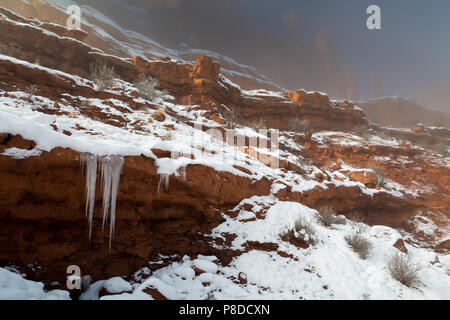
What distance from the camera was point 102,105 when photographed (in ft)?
30.3

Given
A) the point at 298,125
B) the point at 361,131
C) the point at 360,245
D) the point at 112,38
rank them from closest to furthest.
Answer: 1. the point at 360,245
2. the point at 298,125
3. the point at 361,131
4. the point at 112,38

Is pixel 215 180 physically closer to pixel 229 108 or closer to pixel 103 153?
pixel 103 153

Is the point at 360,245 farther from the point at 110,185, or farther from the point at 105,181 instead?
the point at 105,181

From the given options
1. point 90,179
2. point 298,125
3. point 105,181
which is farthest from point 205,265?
point 298,125

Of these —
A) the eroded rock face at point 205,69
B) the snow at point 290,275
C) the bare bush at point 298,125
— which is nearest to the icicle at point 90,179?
the snow at point 290,275

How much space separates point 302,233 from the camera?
18.5 ft

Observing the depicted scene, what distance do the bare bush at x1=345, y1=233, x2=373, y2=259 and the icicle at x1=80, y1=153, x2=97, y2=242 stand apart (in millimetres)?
7235

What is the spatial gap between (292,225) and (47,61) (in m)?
18.2

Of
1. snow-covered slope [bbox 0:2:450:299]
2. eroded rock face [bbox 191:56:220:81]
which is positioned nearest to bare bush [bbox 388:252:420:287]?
snow-covered slope [bbox 0:2:450:299]

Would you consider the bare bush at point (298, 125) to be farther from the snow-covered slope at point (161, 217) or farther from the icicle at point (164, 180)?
the icicle at point (164, 180)

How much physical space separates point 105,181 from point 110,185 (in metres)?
0.15

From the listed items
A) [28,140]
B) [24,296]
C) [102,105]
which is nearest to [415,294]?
[24,296]

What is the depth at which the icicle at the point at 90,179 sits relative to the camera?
4199mm

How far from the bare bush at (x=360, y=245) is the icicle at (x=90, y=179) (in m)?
7.24
